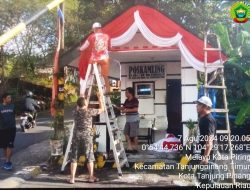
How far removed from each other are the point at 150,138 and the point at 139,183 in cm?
280

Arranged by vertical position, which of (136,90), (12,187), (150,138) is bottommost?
(12,187)

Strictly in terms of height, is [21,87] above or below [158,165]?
above

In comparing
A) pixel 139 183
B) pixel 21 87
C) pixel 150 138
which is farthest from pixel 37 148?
pixel 21 87

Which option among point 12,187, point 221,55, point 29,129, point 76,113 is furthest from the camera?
point 29,129

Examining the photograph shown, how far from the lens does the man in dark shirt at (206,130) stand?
14.4ft

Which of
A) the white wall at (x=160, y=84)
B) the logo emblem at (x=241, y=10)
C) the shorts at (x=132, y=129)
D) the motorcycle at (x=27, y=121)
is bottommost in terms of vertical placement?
the shorts at (x=132, y=129)

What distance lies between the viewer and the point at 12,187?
5262mm

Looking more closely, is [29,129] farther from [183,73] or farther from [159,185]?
[159,185]

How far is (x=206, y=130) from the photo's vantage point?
4.44m

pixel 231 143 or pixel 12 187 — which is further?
pixel 12 187

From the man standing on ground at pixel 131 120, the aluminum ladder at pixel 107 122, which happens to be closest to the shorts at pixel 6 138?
the aluminum ladder at pixel 107 122

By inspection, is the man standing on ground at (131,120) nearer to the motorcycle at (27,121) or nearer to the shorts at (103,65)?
the shorts at (103,65)

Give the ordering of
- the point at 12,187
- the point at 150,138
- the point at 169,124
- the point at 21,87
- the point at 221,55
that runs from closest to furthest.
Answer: the point at 12,187 → the point at 221,55 → the point at 150,138 → the point at 169,124 → the point at 21,87

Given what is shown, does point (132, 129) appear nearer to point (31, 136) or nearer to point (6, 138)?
point (6, 138)
